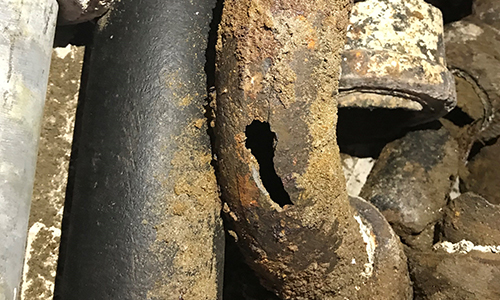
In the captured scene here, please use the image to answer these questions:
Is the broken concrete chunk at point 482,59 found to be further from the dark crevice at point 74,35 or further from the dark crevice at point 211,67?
the dark crevice at point 74,35

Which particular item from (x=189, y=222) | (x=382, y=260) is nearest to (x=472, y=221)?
(x=382, y=260)

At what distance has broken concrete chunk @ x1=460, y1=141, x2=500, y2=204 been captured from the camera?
1766mm

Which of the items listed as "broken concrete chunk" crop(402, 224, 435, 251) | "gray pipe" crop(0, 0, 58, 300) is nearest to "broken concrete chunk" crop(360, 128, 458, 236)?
"broken concrete chunk" crop(402, 224, 435, 251)

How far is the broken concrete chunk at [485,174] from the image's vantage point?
1766 millimetres

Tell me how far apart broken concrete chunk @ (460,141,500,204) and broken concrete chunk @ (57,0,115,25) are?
61.3 inches

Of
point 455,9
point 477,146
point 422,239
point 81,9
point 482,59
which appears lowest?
point 422,239

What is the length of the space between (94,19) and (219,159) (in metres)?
0.53

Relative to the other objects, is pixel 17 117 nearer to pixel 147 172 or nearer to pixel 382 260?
pixel 147 172

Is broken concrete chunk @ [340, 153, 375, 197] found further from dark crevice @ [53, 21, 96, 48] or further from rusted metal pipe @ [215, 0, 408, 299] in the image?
dark crevice @ [53, 21, 96, 48]

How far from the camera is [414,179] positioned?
5.48 feet

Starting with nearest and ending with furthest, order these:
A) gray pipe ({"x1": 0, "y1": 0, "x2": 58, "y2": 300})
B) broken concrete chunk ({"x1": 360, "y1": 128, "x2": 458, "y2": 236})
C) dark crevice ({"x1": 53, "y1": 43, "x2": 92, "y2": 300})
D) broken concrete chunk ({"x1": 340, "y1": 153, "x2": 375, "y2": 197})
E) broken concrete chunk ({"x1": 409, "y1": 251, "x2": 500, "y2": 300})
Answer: gray pipe ({"x1": 0, "y1": 0, "x2": 58, "y2": 300}), dark crevice ({"x1": 53, "y1": 43, "x2": 92, "y2": 300}), broken concrete chunk ({"x1": 409, "y1": 251, "x2": 500, "y2": 300}), broken concrete chunk ({"x1": 360, "y1": 128, "x2": 458, "y2": 236}), broken concrete chunk ({"x1": 340, "y1": 153, "x2": 375, "y2": 197})

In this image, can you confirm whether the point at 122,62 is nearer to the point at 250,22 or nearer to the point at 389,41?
the point at 250,22

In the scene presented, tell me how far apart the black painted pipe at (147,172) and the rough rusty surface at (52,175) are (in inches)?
3.8

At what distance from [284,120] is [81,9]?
23.9 inches
